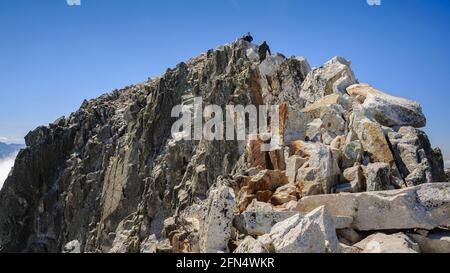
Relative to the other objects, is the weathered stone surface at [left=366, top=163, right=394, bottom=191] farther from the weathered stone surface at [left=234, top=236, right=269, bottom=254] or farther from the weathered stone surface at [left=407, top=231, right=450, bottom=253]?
the weathered stone surface at [left=234, top=236, right=269, bottom=254]

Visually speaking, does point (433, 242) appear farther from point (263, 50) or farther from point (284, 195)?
point (263, 50)

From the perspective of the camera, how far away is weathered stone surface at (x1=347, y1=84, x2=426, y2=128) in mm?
14328

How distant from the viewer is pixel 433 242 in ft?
26.7

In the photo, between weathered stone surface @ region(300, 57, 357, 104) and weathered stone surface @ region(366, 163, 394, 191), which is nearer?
weathered stone surface @ region(366, 163, 394, 191)

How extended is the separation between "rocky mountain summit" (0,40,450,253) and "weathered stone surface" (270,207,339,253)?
2 centimetres

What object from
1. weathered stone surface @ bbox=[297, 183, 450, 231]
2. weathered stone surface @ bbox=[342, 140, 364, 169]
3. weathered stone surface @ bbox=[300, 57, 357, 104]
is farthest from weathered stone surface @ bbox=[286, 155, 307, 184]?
weathered stone surface @ bbox=[300, 57, 357, 104]

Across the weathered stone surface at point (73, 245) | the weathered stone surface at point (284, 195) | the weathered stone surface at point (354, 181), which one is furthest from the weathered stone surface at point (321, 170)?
the weathered stone surface at point (73, 245)

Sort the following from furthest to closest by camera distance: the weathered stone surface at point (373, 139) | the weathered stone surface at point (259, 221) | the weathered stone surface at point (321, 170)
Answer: the weathered stone surface at point (373, 139), the weathered stone surface at point (321, 170), the weathered stone surface at point (259, 221)

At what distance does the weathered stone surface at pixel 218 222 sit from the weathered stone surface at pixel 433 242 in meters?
3.35

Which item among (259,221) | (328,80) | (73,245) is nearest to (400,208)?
(259,221)

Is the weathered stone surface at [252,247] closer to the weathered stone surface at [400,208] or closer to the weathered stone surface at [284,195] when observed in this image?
the weathered stone surface at [400,208]

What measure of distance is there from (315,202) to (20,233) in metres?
95.2

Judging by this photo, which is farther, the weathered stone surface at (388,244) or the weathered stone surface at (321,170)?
the weathered stone surface at (321,170)

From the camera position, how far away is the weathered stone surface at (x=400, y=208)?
841cm
